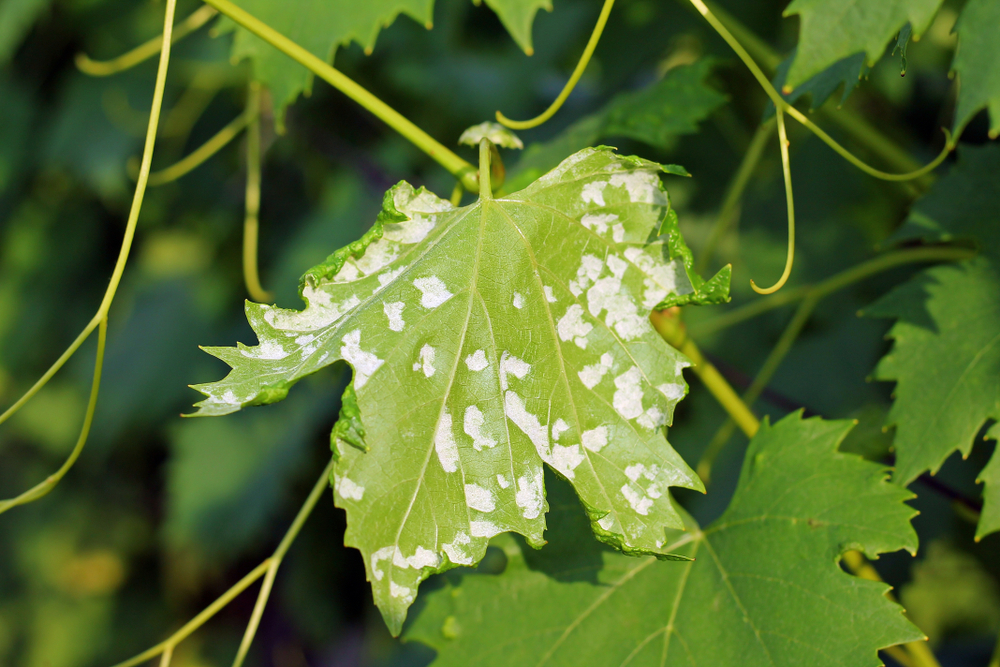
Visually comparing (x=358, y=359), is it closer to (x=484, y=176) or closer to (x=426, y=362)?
(x=426, y=362)

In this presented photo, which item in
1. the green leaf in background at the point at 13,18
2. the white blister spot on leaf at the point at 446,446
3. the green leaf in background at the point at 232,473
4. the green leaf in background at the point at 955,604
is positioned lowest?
the green leaf in background at the point at 955,604

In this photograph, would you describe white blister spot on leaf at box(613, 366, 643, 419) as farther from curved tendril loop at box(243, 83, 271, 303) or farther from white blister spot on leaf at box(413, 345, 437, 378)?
curved tendril loop at box(243, 83, 271, 303)

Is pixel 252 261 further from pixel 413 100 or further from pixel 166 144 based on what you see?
pixel 166 144

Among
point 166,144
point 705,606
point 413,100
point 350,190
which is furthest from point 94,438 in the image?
point 705,606

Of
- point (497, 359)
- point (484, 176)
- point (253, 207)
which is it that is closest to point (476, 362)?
point (497, 359)

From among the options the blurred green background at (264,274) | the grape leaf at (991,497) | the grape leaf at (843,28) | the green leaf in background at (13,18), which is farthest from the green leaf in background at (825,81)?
the green leaf in background at (13,18)

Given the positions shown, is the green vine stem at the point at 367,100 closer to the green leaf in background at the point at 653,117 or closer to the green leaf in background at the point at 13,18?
the green leaf in background at the point at 653,117

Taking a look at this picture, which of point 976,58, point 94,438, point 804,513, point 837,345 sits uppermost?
point 976,58

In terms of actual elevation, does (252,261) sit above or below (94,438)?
above
